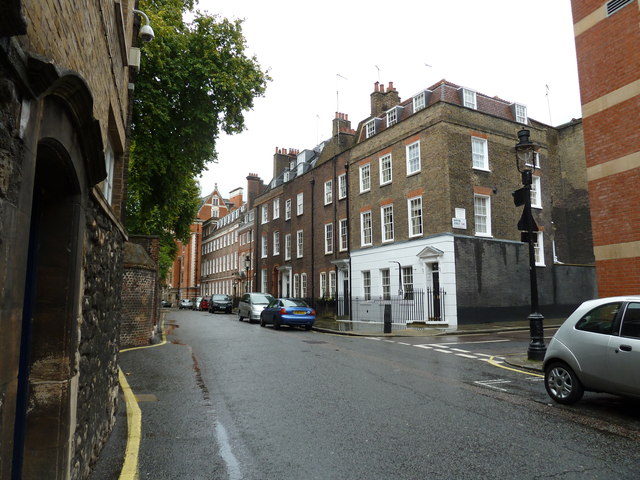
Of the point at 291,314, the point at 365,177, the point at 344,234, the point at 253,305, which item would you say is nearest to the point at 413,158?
the point at 365,177

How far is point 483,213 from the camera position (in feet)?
76.7

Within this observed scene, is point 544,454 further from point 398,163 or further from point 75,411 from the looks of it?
point 398,163

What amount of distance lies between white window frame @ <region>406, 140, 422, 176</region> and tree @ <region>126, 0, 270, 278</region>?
28.9 ft

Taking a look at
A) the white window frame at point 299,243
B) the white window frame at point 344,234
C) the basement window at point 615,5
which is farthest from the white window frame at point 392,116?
the basement window at point 615,5

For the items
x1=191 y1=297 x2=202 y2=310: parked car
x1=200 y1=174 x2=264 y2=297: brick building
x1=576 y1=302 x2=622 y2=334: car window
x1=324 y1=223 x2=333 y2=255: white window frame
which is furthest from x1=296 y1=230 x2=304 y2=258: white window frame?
x1=576 y1=302 x2=622 y2=334: car window

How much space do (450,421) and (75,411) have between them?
4.33 meters

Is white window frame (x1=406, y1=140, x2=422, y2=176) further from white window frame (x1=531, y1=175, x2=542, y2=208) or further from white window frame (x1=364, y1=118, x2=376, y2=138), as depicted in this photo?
white window frame (x1=531, y1=175, x2=542, y2=208)

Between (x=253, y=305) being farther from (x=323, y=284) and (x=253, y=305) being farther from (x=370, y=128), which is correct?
(x=370, y=128)

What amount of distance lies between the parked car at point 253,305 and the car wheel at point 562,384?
18.5 m

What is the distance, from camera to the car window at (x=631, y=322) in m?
5.91

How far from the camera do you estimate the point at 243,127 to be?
19.3 m

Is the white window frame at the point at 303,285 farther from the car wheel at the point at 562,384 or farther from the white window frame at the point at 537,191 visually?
the car wheel at the point at 562,384

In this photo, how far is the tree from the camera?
16.5m

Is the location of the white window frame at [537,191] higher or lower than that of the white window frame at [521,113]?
lower
